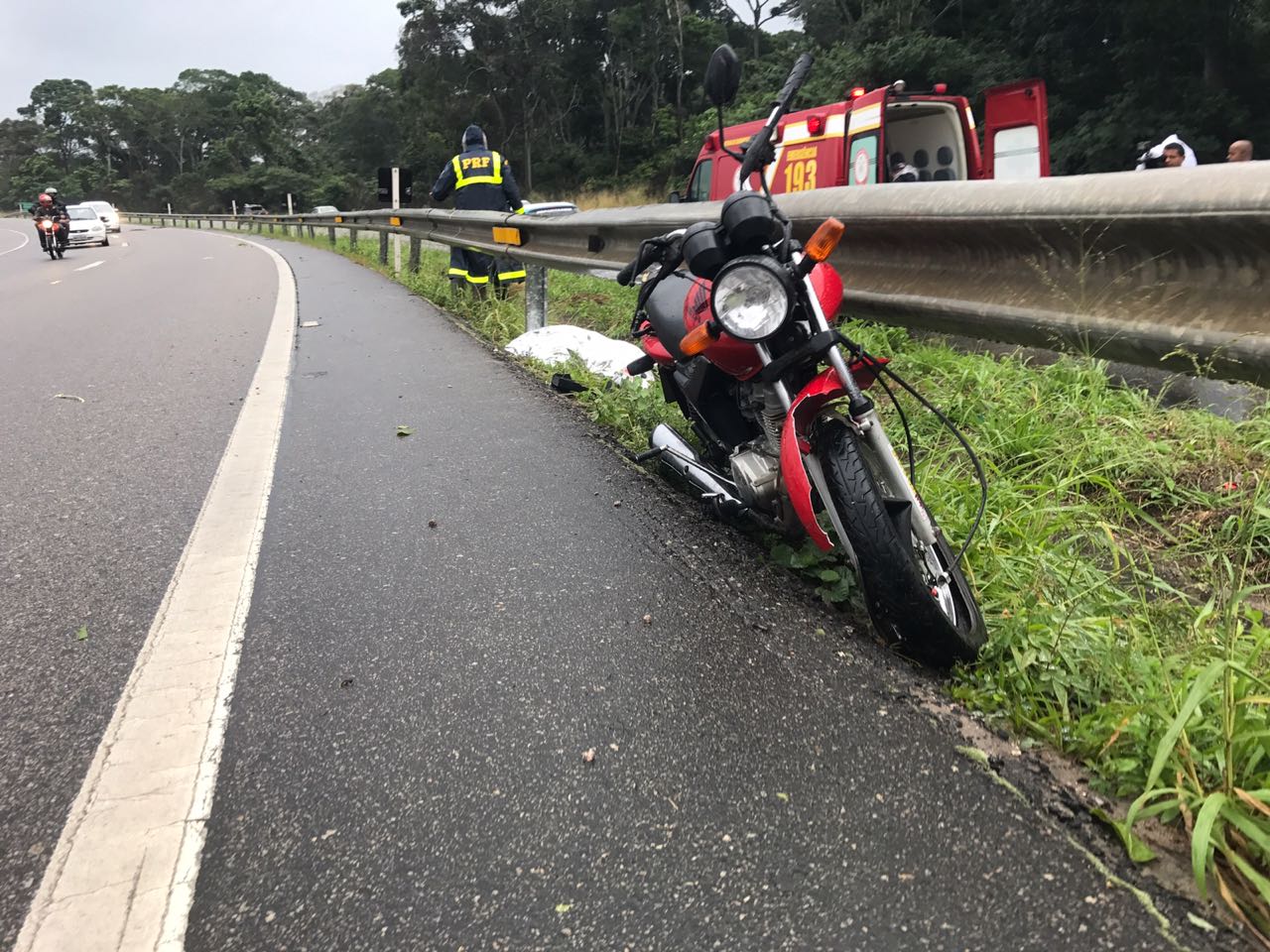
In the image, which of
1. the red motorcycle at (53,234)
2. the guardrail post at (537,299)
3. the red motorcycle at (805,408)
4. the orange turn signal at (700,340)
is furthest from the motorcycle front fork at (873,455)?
the red motorcycle at (53,234)

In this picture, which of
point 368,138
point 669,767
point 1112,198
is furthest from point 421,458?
point 368,138

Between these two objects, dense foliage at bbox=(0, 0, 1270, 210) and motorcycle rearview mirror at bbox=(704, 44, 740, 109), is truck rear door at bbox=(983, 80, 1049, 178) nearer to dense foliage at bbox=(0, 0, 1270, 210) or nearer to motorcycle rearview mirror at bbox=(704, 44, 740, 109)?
motorcycle rearview mirror at bbox=(704, 44, 740, 109)

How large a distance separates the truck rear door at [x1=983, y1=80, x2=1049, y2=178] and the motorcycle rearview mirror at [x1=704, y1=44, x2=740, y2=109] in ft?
25.8

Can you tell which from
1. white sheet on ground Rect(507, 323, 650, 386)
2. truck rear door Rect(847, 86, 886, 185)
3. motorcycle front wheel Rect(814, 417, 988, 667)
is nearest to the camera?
motorcycle front wheel Rect(814, 417, 988, 667)

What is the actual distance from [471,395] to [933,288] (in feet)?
8.96

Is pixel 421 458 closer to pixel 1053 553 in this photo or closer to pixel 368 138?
pixel 1053 553

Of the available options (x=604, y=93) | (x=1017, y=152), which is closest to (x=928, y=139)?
(x=1017, y=152)

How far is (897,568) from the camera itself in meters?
1.98

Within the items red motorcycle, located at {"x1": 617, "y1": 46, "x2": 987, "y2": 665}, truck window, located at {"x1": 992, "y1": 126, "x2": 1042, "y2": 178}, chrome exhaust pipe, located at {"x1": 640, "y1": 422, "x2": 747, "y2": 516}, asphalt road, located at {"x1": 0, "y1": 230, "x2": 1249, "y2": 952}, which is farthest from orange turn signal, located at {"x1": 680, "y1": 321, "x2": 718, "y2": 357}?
truck window, located at {"x1": 992, "y1": 126, "x2": 1042, "y2": 178}

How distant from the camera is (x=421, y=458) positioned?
3836 mm

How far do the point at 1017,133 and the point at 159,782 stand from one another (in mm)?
10293

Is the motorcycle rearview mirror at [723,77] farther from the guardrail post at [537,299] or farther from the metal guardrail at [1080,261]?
the guardrail post at [537,299]

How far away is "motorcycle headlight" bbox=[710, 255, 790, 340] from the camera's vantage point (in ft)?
7.09

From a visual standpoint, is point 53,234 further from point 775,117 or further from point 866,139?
point 775,117
